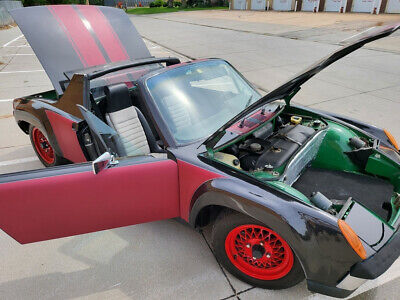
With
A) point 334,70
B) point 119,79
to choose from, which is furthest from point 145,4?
point 119,79

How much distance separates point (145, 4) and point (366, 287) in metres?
73.6

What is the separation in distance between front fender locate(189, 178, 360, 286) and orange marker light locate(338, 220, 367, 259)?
0.02 meters

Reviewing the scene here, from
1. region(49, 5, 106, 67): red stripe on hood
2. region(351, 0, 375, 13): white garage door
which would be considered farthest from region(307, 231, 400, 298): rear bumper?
region(351, 0, 375, 13): white garage door

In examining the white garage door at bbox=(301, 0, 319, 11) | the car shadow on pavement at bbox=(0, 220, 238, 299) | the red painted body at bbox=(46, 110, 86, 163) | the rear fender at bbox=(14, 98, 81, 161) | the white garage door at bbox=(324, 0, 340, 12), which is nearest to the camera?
the car shadow on pavement at bbox=(0, 220, 238, 299)

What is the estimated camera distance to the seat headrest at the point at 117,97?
9.04ft

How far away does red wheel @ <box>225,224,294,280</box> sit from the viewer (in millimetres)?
2037

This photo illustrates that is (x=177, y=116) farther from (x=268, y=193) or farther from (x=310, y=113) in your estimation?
(x=310, y=113)

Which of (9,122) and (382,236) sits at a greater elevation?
(382,236)

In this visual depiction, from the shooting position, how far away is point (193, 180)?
2158 millimetres

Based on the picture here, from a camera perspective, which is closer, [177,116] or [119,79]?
[177,116]

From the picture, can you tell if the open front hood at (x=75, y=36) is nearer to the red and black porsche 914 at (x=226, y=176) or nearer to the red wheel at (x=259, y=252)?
the red and black porsche 914 at (x=226, y=176)

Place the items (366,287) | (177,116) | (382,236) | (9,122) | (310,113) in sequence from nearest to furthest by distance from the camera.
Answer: (382,236), (366,287), (177,116), (310,113), (9,122)

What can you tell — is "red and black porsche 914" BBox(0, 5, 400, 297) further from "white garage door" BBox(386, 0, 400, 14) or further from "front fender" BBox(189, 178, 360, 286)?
"white garage door" BBox(386, 0, 400, 14)

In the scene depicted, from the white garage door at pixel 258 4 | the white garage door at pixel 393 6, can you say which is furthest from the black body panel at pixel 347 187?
the white garage door at pixel 258 4
